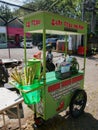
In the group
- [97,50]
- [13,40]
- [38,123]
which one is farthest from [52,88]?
[13,40]

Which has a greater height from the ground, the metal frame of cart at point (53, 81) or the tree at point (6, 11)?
the tree at point (6, 11)

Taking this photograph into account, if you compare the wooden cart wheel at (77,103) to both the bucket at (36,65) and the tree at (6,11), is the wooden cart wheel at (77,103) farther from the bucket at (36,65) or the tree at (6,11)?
the tree at (6,11)

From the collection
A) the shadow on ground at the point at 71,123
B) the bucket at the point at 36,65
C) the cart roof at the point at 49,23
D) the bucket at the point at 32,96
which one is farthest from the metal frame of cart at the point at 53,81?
the shadow on ground at the point at 71,123

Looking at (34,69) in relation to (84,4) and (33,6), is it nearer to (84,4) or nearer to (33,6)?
(84,4)

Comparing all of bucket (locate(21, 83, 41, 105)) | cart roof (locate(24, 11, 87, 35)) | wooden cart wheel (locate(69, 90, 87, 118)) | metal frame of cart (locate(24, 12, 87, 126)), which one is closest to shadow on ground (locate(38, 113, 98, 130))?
wooden cart wheel (locate(69, 90, 87, 118))

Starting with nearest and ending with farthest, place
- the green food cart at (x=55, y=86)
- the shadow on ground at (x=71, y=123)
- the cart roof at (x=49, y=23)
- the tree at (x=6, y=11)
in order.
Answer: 1. the cart roof at (x=49, y=23)
2. the green food cart at (x=55, y=86)
3. the shadow on ground at (x=71, y=123)
4. the tree at (x=6, y=11)

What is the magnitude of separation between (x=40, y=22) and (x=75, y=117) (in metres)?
2.47

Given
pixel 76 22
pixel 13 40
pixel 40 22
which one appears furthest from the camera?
pixel 13 40

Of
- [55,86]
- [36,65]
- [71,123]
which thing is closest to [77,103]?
[71,123]

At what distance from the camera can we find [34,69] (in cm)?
358

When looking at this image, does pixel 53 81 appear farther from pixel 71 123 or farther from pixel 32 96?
pixel 71 123

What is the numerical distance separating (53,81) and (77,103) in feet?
3.62

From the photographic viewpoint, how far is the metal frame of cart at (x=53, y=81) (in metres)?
3.02

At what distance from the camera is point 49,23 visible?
3000 millimetres
